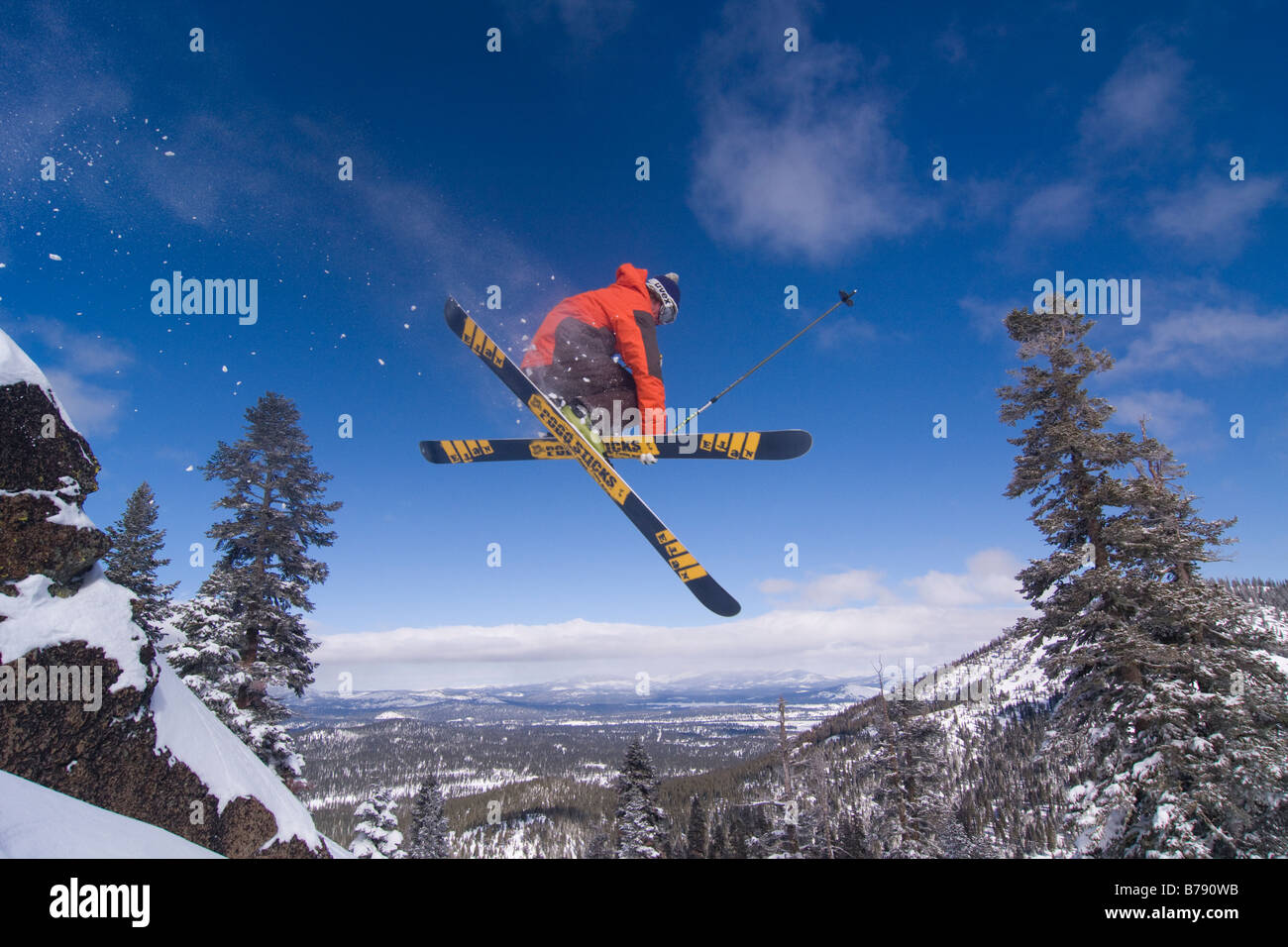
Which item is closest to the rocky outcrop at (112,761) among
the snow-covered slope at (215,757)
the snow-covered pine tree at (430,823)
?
the snow-covered slope at (215,757)

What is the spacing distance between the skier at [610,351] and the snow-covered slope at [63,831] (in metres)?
4.87

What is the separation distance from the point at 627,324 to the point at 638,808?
78.7ft

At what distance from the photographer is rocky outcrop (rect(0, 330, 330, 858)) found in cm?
568

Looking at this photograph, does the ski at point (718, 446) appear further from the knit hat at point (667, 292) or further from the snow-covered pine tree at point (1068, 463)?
the snow-covered pine tree at point (1068, 463)

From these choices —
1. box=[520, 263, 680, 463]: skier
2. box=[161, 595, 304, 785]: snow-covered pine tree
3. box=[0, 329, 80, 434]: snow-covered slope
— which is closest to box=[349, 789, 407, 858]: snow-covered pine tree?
box=[161, 595, 304, 785]: snow-covered pine tree

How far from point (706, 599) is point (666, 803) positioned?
108172 mm

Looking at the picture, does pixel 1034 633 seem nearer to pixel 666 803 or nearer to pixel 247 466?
pixel 247 466

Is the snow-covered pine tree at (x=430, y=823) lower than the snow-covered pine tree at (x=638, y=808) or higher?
lower

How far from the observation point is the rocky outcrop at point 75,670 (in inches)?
224

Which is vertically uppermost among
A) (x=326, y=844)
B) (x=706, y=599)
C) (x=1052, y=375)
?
(x=1052, y=375)

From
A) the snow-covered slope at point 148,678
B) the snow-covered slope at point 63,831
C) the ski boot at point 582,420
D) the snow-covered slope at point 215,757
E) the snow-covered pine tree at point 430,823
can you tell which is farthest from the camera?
the snow-covered pine tree at point 430,823

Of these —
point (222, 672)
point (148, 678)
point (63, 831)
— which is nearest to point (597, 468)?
point (63, 831)
